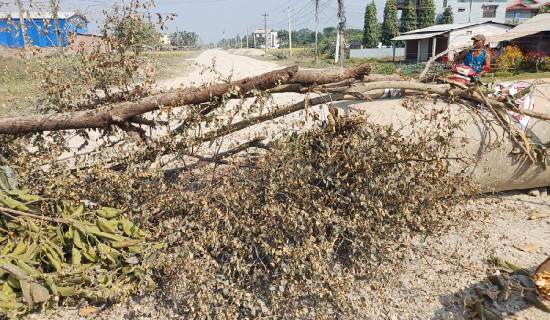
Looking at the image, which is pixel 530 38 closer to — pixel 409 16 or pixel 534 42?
pixel 534 42

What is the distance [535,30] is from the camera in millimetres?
22500

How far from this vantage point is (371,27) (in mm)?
48656

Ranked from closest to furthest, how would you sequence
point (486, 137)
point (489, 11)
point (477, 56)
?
point (486, 137) → point (477, 56) → point (489, 11)

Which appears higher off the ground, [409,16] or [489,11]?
[489,11]

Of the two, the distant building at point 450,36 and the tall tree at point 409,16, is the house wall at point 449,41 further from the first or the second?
the tall tree at point 409,16

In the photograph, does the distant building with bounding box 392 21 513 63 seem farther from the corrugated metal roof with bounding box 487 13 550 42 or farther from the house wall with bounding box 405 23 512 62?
the corrugated metal roof with bounding box 487 13 550 42

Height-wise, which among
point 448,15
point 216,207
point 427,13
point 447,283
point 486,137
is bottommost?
point 447,283

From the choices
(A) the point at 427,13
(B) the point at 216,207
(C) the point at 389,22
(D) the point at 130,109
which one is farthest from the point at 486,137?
(C) the point at 389,22

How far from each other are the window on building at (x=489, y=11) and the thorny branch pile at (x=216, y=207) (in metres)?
51.1

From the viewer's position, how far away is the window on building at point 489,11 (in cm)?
4606

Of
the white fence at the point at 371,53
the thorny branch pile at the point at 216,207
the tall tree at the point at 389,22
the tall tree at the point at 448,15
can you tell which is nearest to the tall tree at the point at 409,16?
the tall tree at the point at 389,22

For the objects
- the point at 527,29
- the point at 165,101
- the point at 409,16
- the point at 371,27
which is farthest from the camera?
the point at 371,27

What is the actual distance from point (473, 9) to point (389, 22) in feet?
31.5

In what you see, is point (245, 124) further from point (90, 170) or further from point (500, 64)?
point (500, 64)
